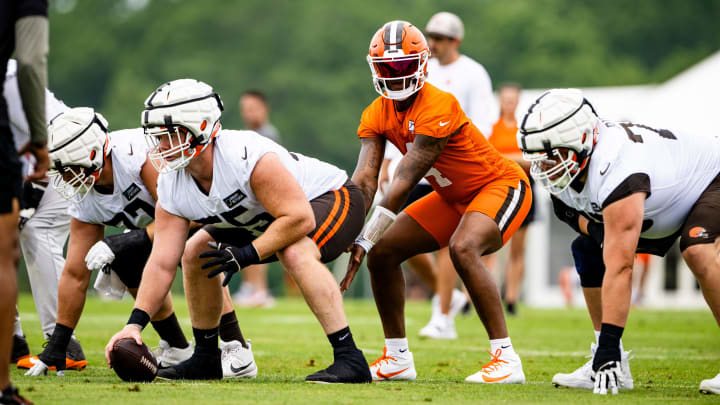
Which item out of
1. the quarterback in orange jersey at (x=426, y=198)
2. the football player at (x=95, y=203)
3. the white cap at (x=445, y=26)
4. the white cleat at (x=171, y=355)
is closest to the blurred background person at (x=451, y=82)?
the white cap at (x=445, y=26)

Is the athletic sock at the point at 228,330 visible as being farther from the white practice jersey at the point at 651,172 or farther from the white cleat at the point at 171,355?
the white practice jersey at the point at 651,172

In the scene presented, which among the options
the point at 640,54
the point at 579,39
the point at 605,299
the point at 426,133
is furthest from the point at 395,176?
the point at 640,54

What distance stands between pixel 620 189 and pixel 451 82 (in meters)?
4.06

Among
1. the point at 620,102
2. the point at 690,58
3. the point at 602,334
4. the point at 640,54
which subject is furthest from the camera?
the point at 640,54

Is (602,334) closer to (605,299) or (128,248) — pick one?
(605,299)

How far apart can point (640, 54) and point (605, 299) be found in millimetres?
53463

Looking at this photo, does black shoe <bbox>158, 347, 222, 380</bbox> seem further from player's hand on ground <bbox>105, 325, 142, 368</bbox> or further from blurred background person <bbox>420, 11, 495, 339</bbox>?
blurred background person <bbox>420, 11, 495, 339</bbox>

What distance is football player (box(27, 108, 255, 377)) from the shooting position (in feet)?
19.7

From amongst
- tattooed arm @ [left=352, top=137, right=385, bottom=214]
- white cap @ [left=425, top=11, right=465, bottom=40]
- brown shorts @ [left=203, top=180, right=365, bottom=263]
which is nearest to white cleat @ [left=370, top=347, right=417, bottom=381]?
brown shorts @ [left=203, top=180, right=365, bottom=263]

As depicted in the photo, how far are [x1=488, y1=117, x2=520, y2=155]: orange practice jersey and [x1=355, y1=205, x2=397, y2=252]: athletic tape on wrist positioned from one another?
5725 millimetres

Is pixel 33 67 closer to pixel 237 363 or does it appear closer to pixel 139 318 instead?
pixel 139 318

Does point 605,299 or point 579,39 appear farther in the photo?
point 579,39

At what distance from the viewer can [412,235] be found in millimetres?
6359

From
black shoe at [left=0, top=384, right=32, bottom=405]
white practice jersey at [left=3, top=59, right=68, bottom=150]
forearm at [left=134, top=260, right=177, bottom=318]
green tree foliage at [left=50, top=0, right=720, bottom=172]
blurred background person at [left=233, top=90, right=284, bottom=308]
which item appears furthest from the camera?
green tree foliage at [left=50, top=0, right=720, bottom=172]
